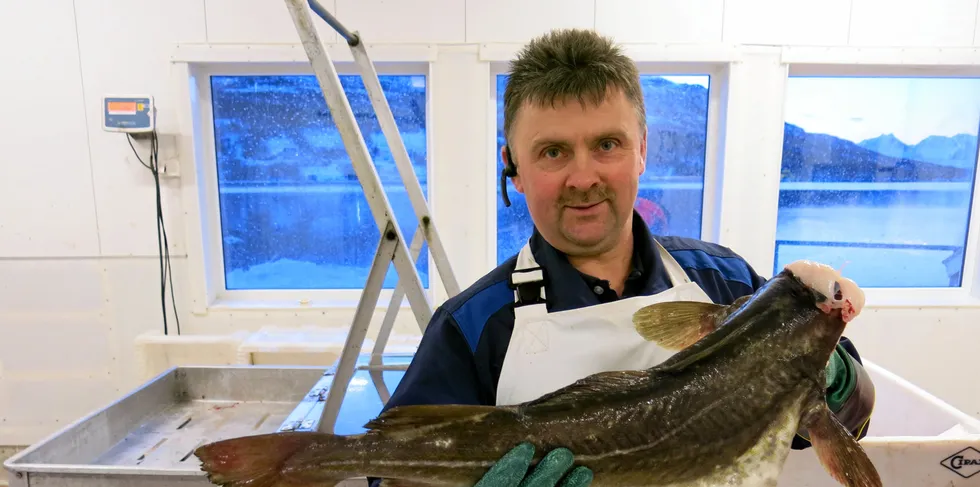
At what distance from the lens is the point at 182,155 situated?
Answer: 2830 millimetres

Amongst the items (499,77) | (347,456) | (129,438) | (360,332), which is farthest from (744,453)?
(499,77)

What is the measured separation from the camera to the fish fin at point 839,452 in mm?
882

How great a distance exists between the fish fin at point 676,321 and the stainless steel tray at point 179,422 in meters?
1.05

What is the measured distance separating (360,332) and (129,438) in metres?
1.17

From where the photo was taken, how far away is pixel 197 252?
2910 millimetres

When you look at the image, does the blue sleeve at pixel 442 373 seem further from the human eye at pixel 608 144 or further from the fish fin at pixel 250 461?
the human eye at pixel 608 144

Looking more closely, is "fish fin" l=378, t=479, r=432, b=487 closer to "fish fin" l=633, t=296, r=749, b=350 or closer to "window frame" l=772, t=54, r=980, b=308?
"fish fin" l=633, t=296, r=749, b=350

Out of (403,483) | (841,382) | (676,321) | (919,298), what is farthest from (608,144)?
(919,298)

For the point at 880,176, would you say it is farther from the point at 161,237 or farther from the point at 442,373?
the point at 161,237

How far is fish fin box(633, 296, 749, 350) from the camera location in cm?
99

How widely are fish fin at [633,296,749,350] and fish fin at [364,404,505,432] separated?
13.0 inches

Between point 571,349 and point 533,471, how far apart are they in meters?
0.27

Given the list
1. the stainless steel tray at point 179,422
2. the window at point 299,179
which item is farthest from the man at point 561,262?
the window at point 299,179

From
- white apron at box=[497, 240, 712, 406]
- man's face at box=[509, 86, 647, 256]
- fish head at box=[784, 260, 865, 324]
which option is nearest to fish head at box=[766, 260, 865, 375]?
fish head at box=[784, 260, 865, 324]
